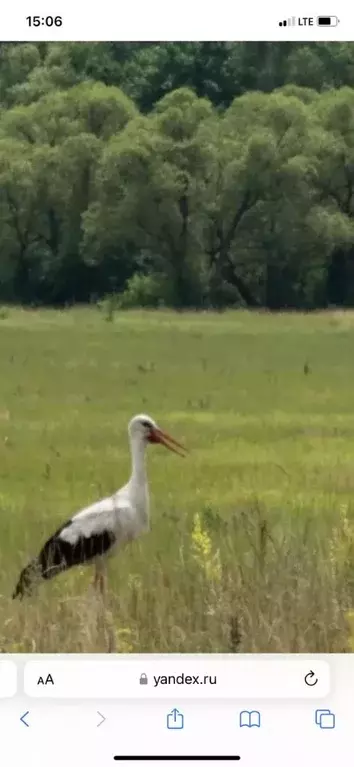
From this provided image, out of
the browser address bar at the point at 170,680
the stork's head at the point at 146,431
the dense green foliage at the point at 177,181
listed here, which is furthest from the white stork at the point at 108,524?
the browser address bar at the point at 170,680

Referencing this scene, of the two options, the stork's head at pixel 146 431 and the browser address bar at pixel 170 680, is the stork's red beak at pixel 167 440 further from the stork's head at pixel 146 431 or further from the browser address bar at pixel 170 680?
the browser address bar at pixel 170 680

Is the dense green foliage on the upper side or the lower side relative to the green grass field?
upper

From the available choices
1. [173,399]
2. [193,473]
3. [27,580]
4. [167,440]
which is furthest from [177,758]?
[173,399]

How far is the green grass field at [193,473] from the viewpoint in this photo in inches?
87.5

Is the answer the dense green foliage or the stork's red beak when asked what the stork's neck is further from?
the dense green foliage

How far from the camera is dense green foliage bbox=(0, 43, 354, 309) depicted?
2.50m

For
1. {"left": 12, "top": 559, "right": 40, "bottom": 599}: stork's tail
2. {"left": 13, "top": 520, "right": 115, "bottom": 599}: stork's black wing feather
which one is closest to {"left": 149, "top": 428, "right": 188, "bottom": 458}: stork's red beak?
{"left": 13, "top": 520, "right": 115, "bottom": 599}: stork's black wing feather

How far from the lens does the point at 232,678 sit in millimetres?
1987

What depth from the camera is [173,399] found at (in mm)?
3248

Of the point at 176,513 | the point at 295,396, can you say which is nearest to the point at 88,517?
the point at 176,513

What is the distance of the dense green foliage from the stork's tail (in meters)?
0.52

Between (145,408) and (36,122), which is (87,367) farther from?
(36,122)

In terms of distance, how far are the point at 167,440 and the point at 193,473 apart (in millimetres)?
200
